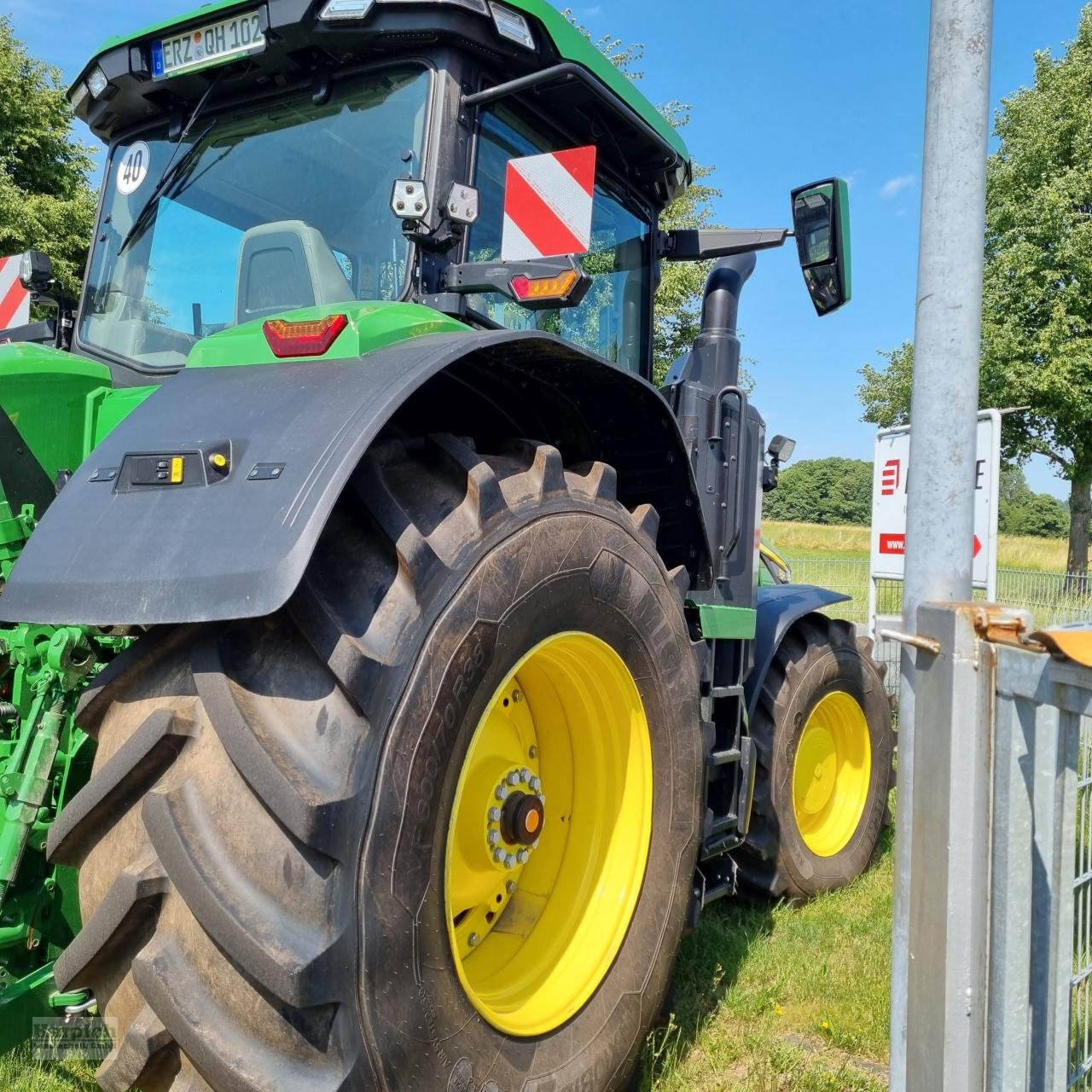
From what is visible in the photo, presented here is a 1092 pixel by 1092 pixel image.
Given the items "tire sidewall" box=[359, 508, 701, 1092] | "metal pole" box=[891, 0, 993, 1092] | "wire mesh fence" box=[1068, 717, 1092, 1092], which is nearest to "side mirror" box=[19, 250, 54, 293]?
"tire sidewall" box=[359, 508, 701, 1092]

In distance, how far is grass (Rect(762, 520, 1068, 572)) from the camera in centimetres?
2478

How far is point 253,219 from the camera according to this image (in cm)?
275

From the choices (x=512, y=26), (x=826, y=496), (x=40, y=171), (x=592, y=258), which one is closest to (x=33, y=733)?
(x=512, y=26)

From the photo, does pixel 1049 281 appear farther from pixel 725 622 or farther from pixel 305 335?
pixel 305 335

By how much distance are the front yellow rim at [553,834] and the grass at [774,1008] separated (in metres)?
0.51

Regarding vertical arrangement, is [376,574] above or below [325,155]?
below

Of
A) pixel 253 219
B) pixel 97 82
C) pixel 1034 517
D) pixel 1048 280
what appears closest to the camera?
pixel 253 219

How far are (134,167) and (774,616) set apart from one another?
2.82 meters

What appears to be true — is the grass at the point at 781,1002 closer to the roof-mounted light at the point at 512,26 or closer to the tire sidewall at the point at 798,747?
the tire sidewall at the point at 798,747

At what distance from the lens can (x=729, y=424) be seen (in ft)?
11.7

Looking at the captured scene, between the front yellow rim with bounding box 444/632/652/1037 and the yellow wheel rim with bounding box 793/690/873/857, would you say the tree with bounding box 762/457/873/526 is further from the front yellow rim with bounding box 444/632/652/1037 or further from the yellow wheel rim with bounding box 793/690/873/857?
the front yellow rim with bounding box 444/632/652/1037

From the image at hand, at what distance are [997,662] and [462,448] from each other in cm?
108

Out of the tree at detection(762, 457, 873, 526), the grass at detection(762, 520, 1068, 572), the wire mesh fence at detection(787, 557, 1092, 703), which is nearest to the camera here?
the wire mesh fence at detection(787, 557, 1092, 703)

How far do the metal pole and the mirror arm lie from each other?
5.78ft
